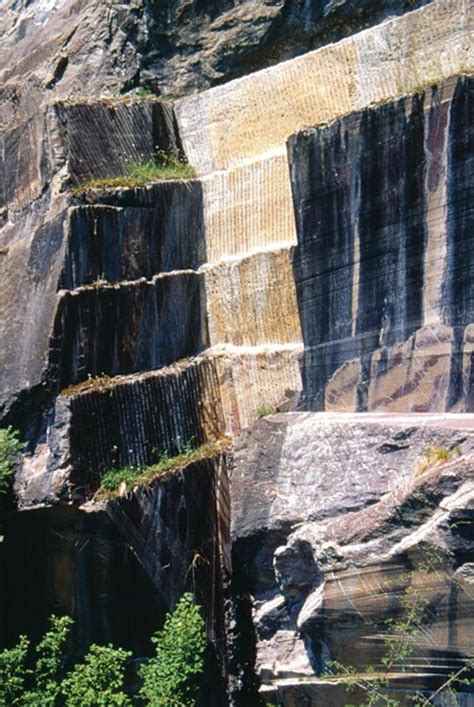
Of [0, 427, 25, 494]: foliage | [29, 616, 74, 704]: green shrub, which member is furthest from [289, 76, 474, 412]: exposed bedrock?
[29, 616, 74, 704]: green shrub

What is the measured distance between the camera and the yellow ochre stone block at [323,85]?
7.42 metres

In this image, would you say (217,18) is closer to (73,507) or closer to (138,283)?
(138,283)

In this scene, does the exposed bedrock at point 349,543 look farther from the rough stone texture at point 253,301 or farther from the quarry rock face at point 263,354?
the rough stone texture at point 253,301

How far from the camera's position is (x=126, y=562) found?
7.72 meters

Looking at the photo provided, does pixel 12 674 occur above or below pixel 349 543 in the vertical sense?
below

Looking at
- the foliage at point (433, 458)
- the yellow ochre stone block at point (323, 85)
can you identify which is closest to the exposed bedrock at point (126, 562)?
the foliage at point (433, 458)

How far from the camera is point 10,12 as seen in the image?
13852mm

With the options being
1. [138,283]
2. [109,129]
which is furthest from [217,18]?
[138,283]

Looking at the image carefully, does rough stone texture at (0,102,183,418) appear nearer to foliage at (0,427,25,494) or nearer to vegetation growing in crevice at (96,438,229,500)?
foliage at (0,427,25,494)

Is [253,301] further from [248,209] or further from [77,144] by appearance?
[77,144]

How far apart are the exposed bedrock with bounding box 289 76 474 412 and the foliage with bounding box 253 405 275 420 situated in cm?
49

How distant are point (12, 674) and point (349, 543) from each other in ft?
10.3

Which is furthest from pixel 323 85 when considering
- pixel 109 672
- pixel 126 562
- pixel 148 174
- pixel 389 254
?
pixel 109 672

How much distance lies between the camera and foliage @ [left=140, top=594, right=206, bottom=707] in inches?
292
